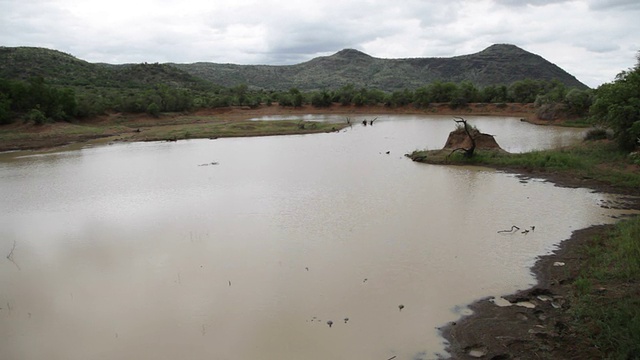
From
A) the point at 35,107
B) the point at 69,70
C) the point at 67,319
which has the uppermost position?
the point at 69,70

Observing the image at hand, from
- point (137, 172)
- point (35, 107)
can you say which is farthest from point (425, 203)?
point (35, 107)

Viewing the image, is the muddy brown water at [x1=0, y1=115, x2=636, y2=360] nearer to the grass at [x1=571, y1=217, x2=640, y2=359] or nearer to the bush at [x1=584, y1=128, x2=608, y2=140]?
the grass at [x1=571, y1=217, x2=640, y2=359]

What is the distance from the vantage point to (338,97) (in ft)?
188

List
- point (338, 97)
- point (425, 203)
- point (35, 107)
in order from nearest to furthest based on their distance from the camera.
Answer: point (425, 203) < point (35, 107) < point (338, 97)

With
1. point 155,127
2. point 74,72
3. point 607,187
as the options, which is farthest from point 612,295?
point 74,72

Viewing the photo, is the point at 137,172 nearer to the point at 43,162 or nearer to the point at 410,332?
the point at 43,162

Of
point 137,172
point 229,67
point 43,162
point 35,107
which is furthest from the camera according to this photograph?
point 229,67

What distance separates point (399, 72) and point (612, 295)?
115 meters

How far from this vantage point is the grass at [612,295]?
559cm

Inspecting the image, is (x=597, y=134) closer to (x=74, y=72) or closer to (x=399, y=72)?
(x=74, y=72)

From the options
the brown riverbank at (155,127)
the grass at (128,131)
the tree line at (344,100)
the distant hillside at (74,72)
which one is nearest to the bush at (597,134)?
the tree line at (344,100)

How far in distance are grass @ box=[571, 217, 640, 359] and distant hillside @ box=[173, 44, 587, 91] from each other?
3746 inches

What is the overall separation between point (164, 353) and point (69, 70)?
66223mm

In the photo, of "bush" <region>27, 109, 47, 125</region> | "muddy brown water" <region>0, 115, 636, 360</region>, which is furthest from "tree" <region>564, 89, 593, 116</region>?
"bush" <region>27, 109, 47, 125</region>
